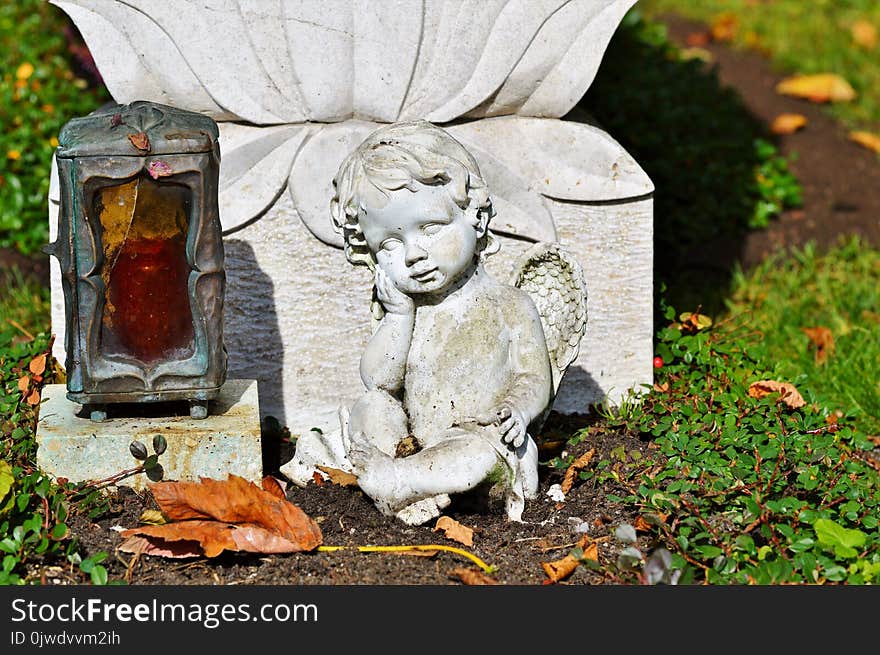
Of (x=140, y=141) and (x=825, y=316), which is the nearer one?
→ (x=140, y=141)

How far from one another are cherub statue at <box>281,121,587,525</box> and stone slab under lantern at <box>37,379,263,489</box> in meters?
0.28

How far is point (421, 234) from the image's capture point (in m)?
3.26

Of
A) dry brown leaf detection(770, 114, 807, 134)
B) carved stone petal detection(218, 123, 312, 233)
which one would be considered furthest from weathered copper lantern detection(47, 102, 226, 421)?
dry brown leaf detection(770, 114, 807, 134)

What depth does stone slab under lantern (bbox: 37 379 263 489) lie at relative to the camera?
11.5 feet

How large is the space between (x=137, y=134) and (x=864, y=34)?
5.49 metres

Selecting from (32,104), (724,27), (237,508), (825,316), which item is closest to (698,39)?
(724,27)

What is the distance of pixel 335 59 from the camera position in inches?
157

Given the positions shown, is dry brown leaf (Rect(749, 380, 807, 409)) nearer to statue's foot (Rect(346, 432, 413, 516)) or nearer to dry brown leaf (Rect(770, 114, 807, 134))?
statue's foot (Rect(346, 432, 413, 516))

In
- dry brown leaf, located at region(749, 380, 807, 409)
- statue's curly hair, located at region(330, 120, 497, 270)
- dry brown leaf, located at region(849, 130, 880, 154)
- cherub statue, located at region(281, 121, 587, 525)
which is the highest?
statue's curly hair, located at region(330, 120, 497, 270)

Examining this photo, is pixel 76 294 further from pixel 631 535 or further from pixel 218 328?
pixel 631 535

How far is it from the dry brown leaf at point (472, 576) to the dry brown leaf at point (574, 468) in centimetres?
55

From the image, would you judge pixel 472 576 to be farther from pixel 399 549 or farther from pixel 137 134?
pixel 137 134

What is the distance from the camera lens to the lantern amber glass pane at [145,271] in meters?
3.44
